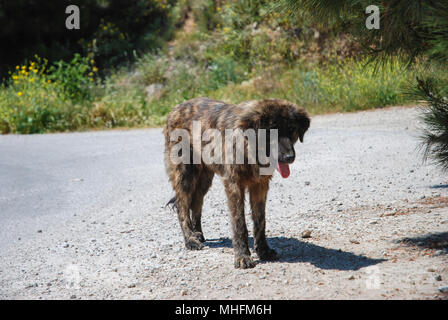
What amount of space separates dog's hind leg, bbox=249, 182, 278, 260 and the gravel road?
12 centimetres

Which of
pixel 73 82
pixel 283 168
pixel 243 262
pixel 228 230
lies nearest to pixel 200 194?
pixel 228 230

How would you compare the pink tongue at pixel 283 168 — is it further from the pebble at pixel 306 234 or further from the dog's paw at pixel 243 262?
the pebble at pixel 306 234

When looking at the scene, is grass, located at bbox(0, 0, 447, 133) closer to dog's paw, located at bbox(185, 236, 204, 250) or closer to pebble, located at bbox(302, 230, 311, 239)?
pebble, located at bbox(302, 230, 311, 239)

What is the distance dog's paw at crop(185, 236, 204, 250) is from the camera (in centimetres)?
468

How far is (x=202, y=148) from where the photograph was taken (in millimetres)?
4527

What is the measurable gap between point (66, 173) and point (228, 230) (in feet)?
14.3

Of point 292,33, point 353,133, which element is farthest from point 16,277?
point 292,33

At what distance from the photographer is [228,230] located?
212 inches

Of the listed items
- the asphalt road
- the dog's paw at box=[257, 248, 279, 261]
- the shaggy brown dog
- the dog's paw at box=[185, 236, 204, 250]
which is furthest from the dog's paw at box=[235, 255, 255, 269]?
the asphalt road

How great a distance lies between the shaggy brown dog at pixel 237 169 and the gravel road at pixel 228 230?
217 millimetres

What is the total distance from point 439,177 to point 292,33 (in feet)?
34.4

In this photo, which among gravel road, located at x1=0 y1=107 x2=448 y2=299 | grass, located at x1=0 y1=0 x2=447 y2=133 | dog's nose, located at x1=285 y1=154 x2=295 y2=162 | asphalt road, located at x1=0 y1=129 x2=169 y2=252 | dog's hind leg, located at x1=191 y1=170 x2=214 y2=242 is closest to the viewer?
gravel road, located at x1=0 y1=107 x2=448 y2=299

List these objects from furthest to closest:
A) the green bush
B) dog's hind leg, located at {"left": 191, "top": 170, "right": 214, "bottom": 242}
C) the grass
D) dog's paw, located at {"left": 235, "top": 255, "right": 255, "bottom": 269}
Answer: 1. the green bush
2. the grass
3. dog's hind leg, located at {"left": 191, "top": 170, "right": 214, "bottom": 242}
4. dog's paw, located at {"left": 235, "top": 255, "right": 255, "bottom": 269}

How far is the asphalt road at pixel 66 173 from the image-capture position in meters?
6.45
